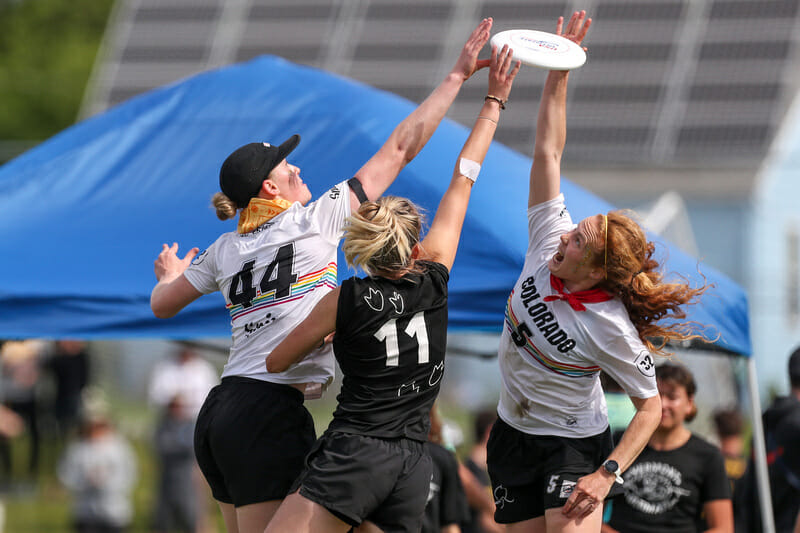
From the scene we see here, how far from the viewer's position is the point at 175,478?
9.31 meters

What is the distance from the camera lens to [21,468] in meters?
12.5

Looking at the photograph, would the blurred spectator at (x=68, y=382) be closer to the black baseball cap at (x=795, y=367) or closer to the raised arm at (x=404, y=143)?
the black baseball cap at (x=795, y=367)

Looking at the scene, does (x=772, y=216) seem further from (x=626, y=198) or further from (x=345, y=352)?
(x=345, y=352)

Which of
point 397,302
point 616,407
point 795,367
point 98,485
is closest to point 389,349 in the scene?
point 397,302

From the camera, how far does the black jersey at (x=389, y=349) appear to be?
294cm

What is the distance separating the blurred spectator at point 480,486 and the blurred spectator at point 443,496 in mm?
1438

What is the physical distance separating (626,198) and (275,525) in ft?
36.3

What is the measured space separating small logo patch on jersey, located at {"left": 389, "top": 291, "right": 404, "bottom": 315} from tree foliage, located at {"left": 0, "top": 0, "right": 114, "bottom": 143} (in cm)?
2879

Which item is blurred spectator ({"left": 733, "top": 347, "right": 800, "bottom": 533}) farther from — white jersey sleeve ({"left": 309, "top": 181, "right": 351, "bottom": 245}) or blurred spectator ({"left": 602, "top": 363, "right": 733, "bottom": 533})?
white jersey sleeve ({"left": 309, "top": 181, "right": 351, "bottom": 245})

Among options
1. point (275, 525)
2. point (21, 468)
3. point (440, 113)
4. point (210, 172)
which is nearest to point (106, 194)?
point (210, 172)

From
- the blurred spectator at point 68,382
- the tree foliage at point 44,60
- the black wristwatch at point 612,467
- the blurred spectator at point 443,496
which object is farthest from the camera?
the tree foliage at point 44,60

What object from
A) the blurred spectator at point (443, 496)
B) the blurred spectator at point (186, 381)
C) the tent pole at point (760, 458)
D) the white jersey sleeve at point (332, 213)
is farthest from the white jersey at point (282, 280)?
the blurred spectator at point (186, 381)

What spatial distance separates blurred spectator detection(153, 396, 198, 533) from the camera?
30.4ft

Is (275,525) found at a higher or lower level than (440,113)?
lower
